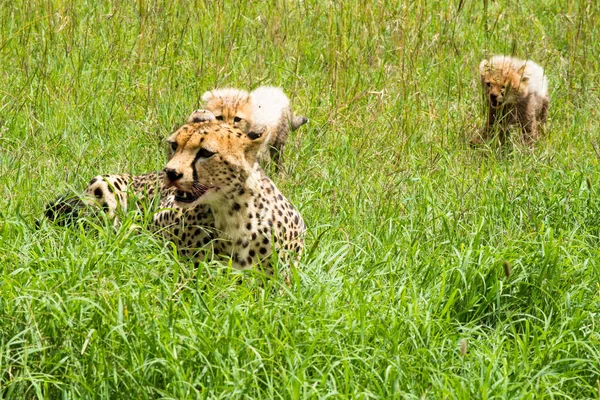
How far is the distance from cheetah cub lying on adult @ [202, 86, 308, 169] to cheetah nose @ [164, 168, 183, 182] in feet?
3.76

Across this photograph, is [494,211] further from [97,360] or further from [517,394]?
[97,360]

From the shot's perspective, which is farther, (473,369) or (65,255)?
(65,255)

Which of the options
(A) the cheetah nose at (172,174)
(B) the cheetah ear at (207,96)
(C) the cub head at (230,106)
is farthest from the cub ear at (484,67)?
(A) the cheetah nose at (172,174)

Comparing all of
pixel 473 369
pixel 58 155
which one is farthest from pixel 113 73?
pixel 473 369

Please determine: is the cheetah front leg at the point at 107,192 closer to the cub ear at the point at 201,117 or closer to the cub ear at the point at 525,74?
the cub ear at the point at 201,117

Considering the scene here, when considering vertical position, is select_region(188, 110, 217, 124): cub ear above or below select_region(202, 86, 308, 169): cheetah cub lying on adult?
above

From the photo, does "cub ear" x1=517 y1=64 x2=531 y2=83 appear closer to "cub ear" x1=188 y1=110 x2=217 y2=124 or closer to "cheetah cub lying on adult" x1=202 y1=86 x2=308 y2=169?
"cheetah cub lying on adult" x1=202 y1=86 x2=308 y2=169

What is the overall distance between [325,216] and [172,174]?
0.94 m

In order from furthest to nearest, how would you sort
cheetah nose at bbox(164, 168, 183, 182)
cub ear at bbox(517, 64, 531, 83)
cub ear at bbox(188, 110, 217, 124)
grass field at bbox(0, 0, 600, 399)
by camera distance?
cub ear at bbox(517, 64, 531, 83) → cub ear at bbox(188, 110, 217, 124) → cheetah nose at bbox(164, 168, 183, 182) → grass field at bbox(0, 0, 600, 399)

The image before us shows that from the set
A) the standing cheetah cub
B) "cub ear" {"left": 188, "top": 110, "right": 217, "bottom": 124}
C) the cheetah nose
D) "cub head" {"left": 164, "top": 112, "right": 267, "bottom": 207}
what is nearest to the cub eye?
"cub head" {"left": 164, "top": 112, "right": 267, "bottom": 207}

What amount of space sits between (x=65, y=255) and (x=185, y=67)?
8.21 feet

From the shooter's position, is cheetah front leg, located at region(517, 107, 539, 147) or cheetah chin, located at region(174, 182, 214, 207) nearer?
cheetah chin, located at region(174, 182, 214, 207)

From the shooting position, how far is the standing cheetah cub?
5738 millimetres

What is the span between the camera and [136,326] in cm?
292
